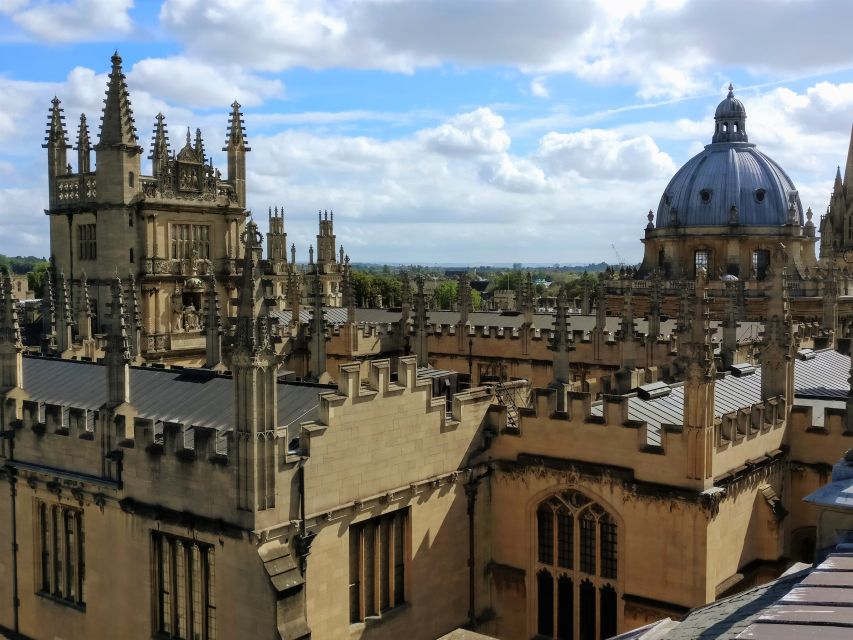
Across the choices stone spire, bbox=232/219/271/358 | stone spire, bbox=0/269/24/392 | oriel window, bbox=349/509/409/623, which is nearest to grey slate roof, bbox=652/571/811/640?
stone spire, bbox=232/219/271/358

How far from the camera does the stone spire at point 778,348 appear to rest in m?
20.5

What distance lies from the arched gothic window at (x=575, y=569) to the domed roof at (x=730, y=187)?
43199 millimetres

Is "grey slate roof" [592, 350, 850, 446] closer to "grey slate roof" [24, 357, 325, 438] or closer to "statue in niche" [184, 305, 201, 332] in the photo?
"grey slate roof" [24, 357, 325, 438]

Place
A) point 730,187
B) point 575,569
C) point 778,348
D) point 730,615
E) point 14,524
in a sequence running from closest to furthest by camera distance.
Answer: point 730,615
point 575,569
point 14,524
point 778,348
point 730,187

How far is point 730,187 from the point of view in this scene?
5881 centimetres

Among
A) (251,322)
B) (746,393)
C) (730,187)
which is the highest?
(730,187)

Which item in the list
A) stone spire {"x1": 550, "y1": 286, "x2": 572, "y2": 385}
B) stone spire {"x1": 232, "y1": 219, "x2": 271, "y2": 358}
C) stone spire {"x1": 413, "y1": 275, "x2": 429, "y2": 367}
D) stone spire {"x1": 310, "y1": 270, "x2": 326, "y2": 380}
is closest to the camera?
stone spire {"x1": 232, "y1": 219, "x2": 271, "y2": 358}

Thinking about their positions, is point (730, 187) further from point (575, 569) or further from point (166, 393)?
point (166, 393)

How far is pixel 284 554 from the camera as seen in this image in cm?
1527

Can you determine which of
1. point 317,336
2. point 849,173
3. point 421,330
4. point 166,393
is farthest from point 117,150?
point 849,173

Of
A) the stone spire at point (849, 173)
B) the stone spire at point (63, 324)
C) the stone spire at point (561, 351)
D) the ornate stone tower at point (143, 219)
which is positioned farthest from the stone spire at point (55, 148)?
the stone spire at point (849, 173)

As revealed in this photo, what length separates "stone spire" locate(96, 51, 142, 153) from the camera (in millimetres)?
45594

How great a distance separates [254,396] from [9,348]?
335 inches

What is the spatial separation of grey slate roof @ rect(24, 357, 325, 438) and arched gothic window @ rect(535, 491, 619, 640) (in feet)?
19.0
